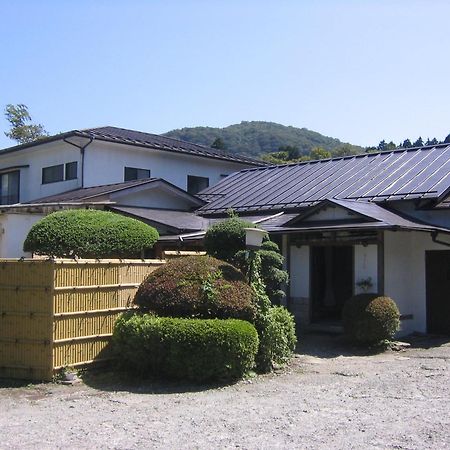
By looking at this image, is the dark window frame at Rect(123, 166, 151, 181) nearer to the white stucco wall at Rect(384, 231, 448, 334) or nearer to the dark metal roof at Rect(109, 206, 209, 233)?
the dark metal roof at Rect(109, 206, 209, 233)

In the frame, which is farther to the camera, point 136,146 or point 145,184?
point 136,146

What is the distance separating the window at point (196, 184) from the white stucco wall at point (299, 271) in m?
10.7

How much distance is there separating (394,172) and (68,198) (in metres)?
10.6

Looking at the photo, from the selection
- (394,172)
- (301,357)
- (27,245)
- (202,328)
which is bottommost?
(301,357)

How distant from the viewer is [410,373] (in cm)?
1039

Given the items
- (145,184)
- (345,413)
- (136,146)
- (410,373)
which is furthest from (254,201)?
(345,413)

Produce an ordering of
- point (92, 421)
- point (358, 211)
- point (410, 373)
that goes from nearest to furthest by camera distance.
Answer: point (92, 421)
point (410, 373)
point (358, 211)

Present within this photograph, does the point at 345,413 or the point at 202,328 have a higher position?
the point at 202,328

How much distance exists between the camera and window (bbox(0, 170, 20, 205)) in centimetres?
2683

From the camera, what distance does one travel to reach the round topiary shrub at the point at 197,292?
10.2 meters

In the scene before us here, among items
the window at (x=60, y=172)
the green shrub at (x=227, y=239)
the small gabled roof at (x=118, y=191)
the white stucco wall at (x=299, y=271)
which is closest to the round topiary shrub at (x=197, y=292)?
the green shrub at (x=227, y=239)

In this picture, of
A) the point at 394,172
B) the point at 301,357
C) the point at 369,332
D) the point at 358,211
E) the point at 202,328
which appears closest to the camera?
the point at 202,328

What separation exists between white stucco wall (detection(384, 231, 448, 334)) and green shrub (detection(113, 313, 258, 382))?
252 inches

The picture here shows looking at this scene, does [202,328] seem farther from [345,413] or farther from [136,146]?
[136,146]
